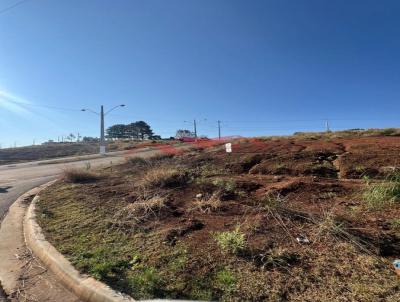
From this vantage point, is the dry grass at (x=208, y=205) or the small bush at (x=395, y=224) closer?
the small bush at (x=395, y=224)

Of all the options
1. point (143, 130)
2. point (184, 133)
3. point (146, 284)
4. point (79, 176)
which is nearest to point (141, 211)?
point (146, 284)

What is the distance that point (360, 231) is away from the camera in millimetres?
4395

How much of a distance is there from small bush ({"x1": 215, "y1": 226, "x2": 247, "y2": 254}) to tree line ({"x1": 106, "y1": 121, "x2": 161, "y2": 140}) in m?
110

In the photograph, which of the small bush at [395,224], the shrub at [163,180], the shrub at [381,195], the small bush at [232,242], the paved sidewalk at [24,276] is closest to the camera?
the paved sidewalk at [24,276]

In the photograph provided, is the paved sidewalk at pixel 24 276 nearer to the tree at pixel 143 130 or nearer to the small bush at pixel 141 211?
the small bush at pixel 141 211

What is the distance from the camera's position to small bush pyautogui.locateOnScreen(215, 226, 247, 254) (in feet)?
13.6

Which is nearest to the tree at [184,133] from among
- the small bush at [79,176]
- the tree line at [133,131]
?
the tree line at [133,131]

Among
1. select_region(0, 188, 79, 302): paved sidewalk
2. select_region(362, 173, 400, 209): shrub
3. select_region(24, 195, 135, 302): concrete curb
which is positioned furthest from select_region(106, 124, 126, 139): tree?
select_region(362, 173, 400, 209): shrub

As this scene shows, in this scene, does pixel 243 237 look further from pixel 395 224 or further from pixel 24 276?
pixel 24 276

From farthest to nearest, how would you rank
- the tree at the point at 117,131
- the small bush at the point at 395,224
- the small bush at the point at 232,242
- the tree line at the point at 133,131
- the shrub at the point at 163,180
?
the tree at the point at 117,131
the tree line at the point at 133,131
the shrub at the point at 163,180
the small bush at the point at 395,224
the small bush at the point at 232,242

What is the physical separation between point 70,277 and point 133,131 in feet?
383

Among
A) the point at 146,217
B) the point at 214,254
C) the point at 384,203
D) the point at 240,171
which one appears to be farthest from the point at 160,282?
the point at 240,171

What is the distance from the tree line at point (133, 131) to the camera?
117m

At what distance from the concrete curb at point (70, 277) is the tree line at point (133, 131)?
4290 inches
